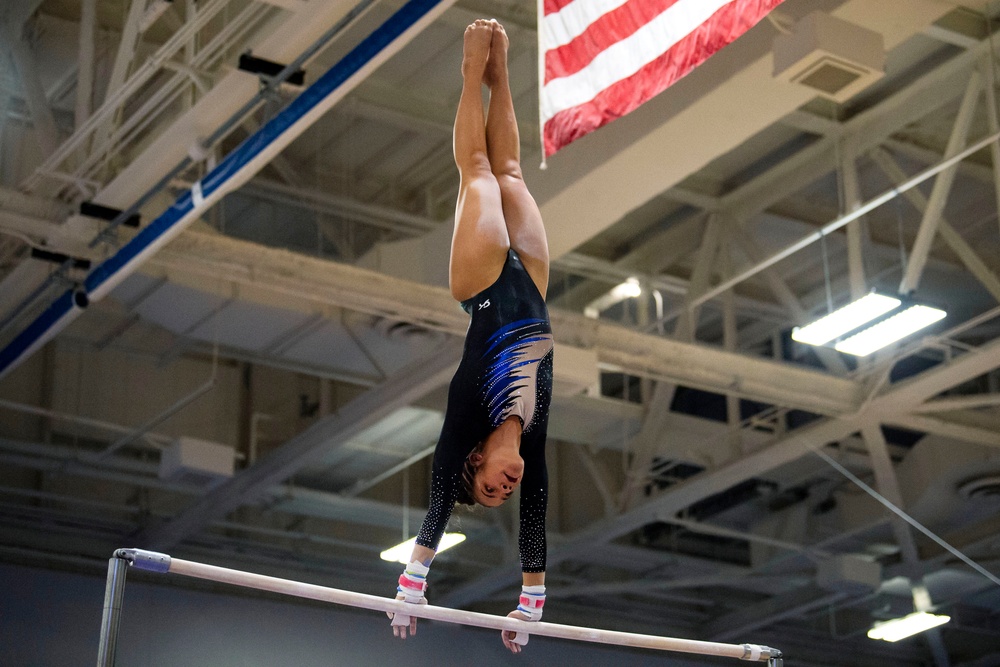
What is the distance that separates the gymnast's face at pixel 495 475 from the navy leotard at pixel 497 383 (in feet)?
0.24

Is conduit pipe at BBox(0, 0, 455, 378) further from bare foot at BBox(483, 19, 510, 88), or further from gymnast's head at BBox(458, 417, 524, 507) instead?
gymnast's head at BBox(458, 417, 524, 507)

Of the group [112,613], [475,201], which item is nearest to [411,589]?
[112,613]

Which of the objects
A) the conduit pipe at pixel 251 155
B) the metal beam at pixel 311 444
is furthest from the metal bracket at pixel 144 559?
the metal beam at pixel 311 444

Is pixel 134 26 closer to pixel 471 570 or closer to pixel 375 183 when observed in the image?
pixel 375 183

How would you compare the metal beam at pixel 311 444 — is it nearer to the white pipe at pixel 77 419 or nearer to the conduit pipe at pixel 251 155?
the white pipe at pixel 77 419

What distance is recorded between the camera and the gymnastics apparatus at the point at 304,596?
523 centimetres

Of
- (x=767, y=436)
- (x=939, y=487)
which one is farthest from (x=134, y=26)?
(x=939, y=487)

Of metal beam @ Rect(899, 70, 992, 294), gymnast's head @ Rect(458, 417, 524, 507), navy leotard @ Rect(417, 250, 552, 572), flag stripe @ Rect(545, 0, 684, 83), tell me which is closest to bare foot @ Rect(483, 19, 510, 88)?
navy leotard @ Rect(417, 250, 552, 572)

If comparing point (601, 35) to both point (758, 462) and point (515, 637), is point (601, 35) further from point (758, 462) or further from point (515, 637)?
point (758, 462)

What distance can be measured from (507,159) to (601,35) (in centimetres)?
144

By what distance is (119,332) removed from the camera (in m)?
14.4

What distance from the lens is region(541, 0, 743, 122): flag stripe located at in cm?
680

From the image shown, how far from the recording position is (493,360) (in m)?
5.67

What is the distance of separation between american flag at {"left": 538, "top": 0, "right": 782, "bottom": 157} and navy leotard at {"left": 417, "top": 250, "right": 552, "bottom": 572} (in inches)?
66.1
